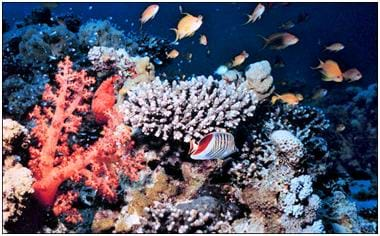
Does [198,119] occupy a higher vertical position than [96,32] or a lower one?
lower

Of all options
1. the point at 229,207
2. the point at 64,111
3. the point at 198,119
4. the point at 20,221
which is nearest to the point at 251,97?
the point at 198,119

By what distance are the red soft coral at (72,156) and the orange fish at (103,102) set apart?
1.62 feet

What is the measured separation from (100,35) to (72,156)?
3399mm

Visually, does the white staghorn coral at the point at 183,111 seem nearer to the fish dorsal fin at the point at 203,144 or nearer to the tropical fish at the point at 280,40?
the fish dorsal fin at the point at 203,144

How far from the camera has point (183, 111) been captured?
3562mm

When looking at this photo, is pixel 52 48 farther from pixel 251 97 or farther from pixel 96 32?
pixel 251 97

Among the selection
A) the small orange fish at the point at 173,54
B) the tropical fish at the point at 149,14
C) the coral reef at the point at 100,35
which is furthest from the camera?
the small orange fish at the point at 173,54

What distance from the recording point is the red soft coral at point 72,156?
3.29 m

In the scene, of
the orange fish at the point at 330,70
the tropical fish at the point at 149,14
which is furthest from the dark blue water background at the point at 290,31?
the tropical fish at the point at 149,14

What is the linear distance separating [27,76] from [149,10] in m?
2.19

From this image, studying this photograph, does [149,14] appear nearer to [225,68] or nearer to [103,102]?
[103,102]

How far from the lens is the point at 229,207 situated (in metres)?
3.30

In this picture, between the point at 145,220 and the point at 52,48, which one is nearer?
the point at 145,220

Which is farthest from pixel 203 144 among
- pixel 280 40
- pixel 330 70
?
pixel 280 40
